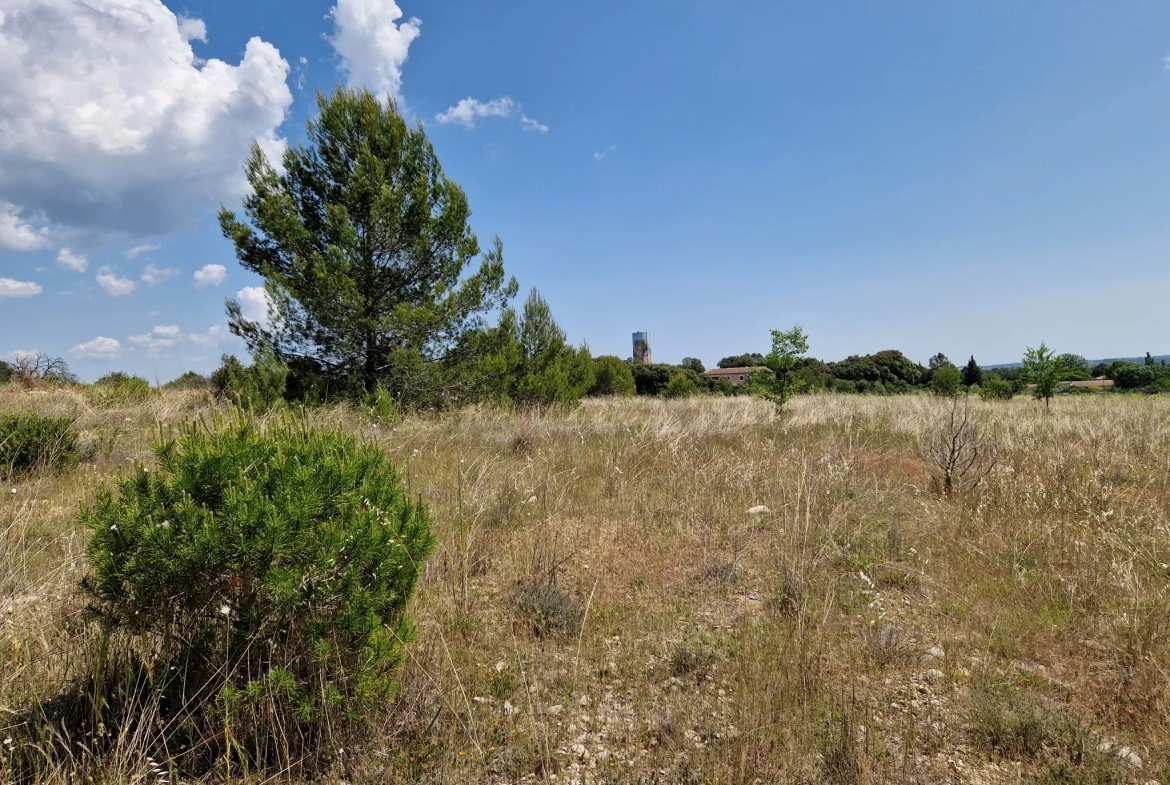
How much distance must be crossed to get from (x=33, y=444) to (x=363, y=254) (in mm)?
6624

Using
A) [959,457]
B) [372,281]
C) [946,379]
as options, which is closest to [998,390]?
[946,379]

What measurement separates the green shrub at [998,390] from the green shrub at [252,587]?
69.9 feet

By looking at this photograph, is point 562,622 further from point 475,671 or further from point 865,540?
point 865,540

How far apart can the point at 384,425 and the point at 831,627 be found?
273 inches

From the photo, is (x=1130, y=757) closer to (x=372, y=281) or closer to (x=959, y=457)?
(x=959, y=457)

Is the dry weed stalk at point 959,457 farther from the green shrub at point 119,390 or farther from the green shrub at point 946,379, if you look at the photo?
the green shrub at point 946,379

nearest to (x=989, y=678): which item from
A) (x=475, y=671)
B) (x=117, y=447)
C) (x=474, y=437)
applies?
(x=475, y=671)

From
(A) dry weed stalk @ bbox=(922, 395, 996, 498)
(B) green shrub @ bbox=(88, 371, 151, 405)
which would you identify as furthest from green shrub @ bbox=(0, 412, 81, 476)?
(A) dry weed stalk @ bbox=(922, 395, 996, 498)

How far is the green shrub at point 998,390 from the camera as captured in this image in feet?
58.3

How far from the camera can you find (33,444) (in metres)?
4.96

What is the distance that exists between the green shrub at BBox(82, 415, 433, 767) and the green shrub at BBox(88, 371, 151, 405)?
12.1 m

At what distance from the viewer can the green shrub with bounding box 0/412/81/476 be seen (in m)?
4.73

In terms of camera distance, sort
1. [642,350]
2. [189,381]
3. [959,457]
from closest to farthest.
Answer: [959,457], [189,381], [642,350]

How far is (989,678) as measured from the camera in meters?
2.10
